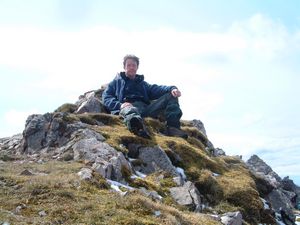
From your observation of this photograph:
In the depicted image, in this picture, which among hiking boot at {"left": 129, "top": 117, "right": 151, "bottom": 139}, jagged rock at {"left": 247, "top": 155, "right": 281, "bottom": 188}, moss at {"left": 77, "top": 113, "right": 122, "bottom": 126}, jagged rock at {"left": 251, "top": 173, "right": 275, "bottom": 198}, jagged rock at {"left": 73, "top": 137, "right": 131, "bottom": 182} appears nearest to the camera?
jagged rock at {"left": 73, "top": 137, "right": 131, "bottom": 182}

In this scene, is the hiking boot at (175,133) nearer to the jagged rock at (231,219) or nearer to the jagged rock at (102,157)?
the jagged rock at (102,157)

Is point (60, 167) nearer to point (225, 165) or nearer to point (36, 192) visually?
point (36, 192)

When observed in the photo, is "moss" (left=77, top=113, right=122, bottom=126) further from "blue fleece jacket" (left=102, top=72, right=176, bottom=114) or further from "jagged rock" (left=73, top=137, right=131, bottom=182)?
"jagged rock" (left=73, top=137, right=131, bottom=182)

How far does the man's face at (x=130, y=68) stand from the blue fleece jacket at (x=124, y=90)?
0.28 meters

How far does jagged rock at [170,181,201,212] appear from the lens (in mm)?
15227

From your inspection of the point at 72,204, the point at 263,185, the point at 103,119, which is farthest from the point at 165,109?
the point at 72,204

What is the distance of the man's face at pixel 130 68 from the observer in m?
25.4

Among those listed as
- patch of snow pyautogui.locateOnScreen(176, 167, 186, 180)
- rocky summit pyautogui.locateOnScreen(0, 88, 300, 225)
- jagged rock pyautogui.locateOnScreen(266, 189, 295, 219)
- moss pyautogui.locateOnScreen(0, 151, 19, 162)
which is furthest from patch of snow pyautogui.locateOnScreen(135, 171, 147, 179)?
jagged rock pyautogui.locateOnScreen(266, 189, 295, 219)

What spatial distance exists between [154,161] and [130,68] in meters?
8.29

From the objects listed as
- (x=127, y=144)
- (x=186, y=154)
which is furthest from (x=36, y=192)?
(x=186, y=154)

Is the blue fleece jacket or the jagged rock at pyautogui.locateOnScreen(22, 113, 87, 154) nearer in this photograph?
the jagged rock at pyautogui.locateOnScreen(22, 113, 87, 154)

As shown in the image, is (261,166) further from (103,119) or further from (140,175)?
(140,175)

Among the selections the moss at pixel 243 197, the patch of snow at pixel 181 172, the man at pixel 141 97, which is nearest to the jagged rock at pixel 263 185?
the moss at pixel 243 197

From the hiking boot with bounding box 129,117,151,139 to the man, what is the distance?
330cm
